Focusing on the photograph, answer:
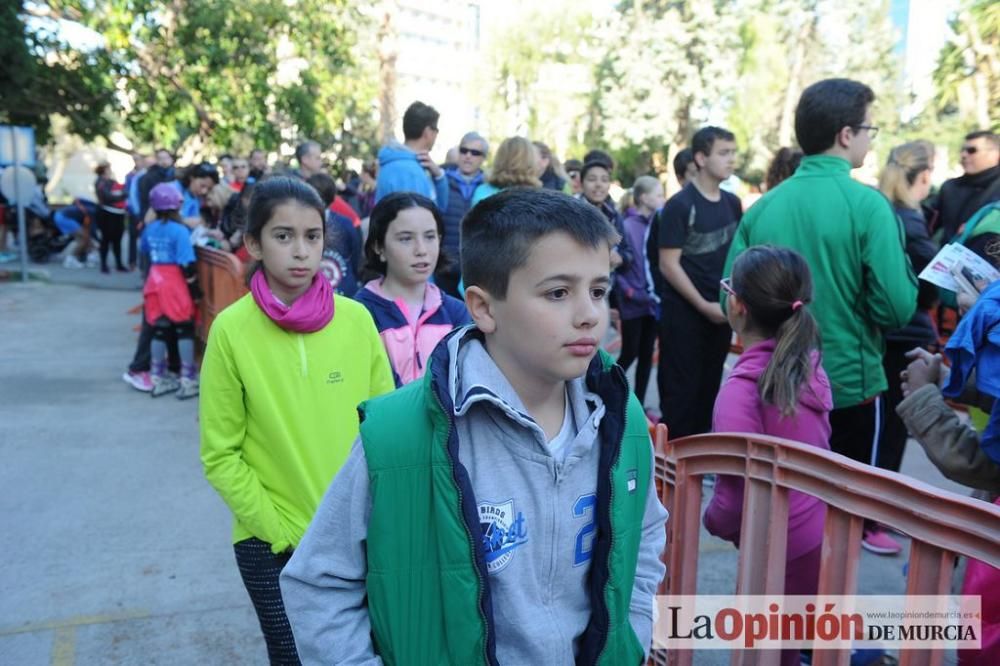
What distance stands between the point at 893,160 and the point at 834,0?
42.7 m

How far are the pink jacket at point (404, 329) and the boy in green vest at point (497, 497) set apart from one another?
5.54ft

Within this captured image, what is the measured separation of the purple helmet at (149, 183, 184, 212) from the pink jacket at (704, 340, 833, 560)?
20.7ft

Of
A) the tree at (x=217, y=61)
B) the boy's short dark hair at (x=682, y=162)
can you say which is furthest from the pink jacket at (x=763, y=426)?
the tree at (x=217, y=61)

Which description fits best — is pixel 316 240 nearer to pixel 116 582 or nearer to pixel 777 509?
pixel 777 509

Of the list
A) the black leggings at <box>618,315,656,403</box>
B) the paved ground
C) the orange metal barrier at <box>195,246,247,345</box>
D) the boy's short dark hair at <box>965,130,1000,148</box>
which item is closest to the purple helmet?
the orange metal barrier at <box>195,246,247,345</box>

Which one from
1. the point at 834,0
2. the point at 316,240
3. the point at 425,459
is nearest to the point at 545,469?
the point at 425,459

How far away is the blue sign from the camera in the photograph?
1503cm

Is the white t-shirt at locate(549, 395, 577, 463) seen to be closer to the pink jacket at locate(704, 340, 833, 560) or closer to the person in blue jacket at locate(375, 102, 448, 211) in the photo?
the pink jacket at locate(704, 340, 833, 560)

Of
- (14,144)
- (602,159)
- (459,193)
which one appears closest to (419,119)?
(459,193)

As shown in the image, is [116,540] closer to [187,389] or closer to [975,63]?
[187,389]

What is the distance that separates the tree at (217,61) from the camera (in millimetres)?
16938

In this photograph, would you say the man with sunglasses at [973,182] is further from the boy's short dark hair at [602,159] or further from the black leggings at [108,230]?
the black leggings at [108,230]

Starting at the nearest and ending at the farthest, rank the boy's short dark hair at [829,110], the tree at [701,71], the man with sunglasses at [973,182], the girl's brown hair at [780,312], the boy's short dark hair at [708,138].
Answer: the girl's brown hair at [780,312], the boy's short dark hair at [829,110], the boy's short dark hair at [708,138], the man with sunglasses at [973,182], the tree at [701,71]

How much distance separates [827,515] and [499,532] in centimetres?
98
